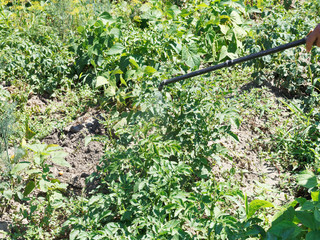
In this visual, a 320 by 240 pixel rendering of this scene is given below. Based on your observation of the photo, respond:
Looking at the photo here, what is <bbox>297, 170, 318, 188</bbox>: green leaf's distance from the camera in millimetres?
A: 2600

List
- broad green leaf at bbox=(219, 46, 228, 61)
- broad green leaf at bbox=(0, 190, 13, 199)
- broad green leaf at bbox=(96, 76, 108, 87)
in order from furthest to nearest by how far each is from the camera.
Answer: broad green leaf at bbox=(219, 46, 228, 61) < broad green leaf at bbox=(96, 76, 108, 87) < broad green leaf at bbox=(0, 190, 13, 199)

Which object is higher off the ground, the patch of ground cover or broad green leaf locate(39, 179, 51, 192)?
broad green leaf locate(39, 179, 51, 192)

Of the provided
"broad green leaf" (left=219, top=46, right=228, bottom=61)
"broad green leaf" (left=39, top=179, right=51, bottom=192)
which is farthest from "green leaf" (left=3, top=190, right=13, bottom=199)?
"broad green leaf" (left=219, top=46, right=228, bottom=61)

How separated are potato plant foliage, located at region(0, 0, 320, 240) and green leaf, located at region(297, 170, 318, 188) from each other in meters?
0.01

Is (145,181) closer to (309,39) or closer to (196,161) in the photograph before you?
(196,161)

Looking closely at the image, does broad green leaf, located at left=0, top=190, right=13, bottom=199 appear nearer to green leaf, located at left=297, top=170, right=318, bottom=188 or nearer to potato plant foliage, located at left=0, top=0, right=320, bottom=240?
potato plant foliage, located at left=0, top=0, right=320, bottom=240

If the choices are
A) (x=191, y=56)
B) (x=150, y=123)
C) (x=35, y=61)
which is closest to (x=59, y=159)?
(x=150, y=123)

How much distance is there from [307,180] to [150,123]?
117 centimetres

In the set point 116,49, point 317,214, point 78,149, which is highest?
point 116,49

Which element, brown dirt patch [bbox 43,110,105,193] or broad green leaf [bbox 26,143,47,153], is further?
brown dirt patch [bbox 43,110,105,193]

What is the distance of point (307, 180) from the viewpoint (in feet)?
8.70

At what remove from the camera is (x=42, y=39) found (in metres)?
4.70

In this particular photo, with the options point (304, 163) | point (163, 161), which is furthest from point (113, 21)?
point (304, 163)

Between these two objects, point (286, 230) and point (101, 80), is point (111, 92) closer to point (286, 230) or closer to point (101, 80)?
point (101, 80)
